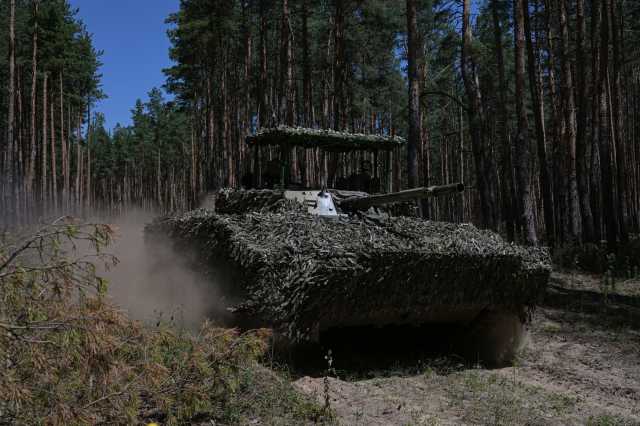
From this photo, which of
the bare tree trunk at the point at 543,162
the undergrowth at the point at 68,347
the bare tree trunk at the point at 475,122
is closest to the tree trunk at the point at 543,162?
the bare tree trunk at the point at 543,162

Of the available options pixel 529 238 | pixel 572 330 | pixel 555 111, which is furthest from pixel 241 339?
pixel 555 111

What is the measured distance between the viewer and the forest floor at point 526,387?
507cm

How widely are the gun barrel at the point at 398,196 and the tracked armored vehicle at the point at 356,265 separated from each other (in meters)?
0.01

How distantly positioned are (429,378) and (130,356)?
3367 mm

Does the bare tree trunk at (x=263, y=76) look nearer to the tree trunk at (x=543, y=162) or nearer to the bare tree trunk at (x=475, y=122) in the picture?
the bare tree trunk at (x=475, y=122)

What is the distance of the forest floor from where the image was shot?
507 centimetres

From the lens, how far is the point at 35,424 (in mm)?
3123

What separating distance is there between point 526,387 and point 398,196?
Answer: 2593 millimetres

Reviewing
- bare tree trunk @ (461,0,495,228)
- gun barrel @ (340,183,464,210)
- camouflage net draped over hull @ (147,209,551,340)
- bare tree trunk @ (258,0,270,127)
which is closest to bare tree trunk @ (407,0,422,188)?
Answer: bare tree trunk @ (461,0,495,228)

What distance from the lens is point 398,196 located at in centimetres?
655

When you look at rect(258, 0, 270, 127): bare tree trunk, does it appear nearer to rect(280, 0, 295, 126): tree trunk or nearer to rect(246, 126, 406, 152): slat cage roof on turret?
rect(280, 0, 295, 126): tree trunk

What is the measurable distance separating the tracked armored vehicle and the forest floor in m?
0.59

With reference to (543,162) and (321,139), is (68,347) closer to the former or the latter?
(321,139)

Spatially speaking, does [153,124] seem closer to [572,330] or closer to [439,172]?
[439,172]
